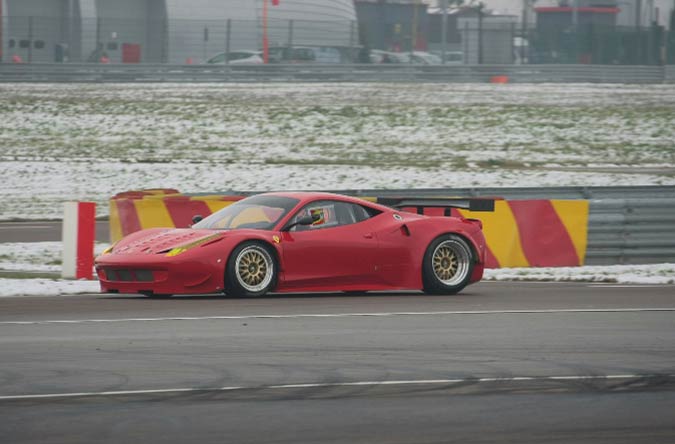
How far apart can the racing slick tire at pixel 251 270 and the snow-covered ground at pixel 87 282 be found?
1659 millimetres

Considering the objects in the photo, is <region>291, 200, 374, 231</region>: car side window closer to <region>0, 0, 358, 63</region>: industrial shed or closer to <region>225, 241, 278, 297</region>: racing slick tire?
<region>225, 241, 278, 297</region>: racing slick tire

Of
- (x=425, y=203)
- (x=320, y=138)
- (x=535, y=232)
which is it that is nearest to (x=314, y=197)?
(x=425, y=203)

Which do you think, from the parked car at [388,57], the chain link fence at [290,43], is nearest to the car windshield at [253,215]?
the chain link fence at [290,43]

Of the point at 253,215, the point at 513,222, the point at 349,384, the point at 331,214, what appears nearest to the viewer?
the point at 349,384

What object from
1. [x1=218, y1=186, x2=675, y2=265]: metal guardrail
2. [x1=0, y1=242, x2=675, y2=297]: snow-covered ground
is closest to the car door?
[x1=0, y1=242, x2=675, y2=297]: snow-covered ground

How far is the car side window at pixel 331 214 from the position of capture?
1239cm

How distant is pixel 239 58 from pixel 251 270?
1193 inches

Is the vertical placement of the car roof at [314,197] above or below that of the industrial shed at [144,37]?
below

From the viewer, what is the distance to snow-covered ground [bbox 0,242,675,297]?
12.5 meters

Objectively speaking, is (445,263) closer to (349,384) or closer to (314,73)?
(349,384)

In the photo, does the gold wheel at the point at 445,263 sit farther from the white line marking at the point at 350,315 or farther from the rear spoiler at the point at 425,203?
the white line marking at the point at 350,315

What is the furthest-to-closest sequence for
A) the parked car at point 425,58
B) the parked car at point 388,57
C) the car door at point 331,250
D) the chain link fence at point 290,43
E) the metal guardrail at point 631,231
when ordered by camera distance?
1. the parked car at point 425,58
2. the parked car at point 388,57
3. the chain link fence at point 290,43
4. the metal guardrail at point 631,231
5. the car door at point 331,250

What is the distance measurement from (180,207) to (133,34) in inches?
978

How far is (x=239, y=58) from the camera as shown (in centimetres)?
4150
